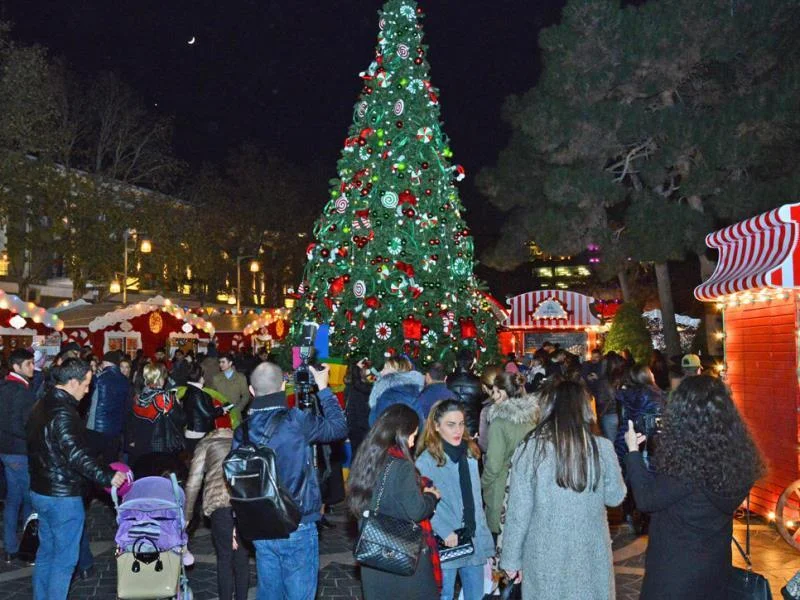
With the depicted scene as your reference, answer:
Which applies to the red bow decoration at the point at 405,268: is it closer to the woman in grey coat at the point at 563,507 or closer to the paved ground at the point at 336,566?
the paved ground at the point at 336,566

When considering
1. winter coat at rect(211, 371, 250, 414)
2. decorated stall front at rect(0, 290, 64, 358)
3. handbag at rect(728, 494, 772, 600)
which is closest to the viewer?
handbag at rect(728, 494, 772, 600)

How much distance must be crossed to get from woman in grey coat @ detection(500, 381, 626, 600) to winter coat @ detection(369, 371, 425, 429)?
356 centimetres

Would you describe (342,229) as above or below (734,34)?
below

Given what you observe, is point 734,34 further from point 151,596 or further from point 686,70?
point 151,596

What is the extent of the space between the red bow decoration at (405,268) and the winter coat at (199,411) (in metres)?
7.36

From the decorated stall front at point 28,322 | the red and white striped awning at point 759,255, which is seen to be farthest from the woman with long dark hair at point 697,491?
the decorated stall front at point 28,322

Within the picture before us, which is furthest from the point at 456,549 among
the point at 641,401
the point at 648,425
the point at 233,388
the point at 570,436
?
the point at 233,388

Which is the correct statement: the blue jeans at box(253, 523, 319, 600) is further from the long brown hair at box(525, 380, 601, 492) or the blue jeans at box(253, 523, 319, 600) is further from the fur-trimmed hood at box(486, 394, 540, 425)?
the fur-trimmed hood at box(486, 394, 540, 425)

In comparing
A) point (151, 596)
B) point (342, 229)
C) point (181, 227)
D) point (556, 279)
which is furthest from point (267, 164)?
point (556, 279)

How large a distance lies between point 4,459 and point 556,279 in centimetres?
8923

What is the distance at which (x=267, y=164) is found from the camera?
43.6 m

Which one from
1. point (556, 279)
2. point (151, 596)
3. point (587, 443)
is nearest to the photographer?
point (587, 443)

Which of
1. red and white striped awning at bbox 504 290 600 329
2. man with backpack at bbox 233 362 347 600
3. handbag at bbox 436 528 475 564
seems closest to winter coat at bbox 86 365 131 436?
man with backpack at bbox 233 362 347 600

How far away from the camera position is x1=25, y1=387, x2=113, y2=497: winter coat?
5.48 meters
